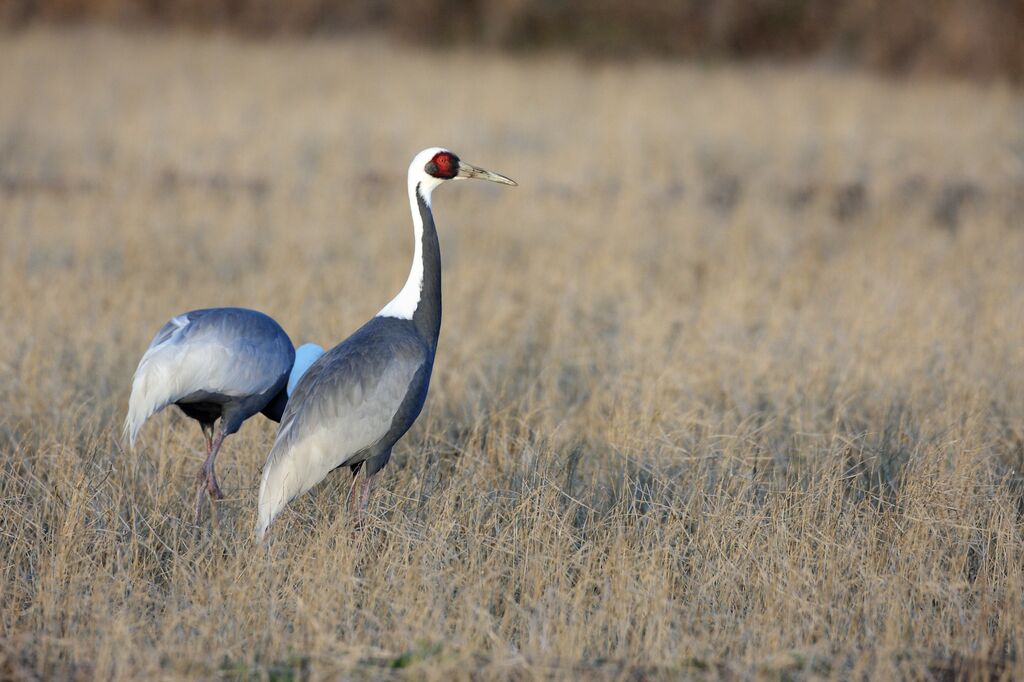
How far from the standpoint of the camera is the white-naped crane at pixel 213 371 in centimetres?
491

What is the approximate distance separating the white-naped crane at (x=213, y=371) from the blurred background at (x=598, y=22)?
1584cm

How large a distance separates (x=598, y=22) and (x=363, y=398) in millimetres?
17211

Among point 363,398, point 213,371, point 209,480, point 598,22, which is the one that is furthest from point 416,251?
point 598,22

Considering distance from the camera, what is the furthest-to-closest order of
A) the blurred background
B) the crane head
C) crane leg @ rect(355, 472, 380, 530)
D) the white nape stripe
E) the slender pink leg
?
the blurred background, the crane head, the white nape stripe, the slender pink leg, crane leg @ rect(355, 472, 380, 530)

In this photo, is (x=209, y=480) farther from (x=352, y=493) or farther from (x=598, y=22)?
(x=598, y=22)

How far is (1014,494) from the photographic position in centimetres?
526

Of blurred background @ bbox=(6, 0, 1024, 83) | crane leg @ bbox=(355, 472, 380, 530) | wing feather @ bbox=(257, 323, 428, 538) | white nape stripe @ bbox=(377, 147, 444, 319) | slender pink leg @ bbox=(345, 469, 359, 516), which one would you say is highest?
blurred background @ bbox=(6, 0, 1024, 83)

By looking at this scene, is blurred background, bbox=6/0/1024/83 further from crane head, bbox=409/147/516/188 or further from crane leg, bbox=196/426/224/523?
crane leg, bbox=196/426/224/523

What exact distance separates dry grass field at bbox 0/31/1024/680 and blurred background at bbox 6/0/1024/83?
530 cm

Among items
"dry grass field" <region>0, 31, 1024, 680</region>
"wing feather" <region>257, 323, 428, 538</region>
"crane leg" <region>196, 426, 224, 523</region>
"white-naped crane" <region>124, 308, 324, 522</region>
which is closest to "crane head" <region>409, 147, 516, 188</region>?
"wing feather" <region>257, 323, 428, 538</region>

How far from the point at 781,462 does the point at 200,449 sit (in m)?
2.77

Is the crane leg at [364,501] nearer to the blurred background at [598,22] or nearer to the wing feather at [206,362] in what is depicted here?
the wing feather at [206,362]

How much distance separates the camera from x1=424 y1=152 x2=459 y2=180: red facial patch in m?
5.16

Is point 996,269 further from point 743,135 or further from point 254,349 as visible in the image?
point 254,349
